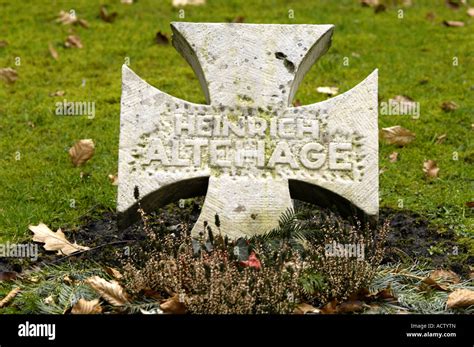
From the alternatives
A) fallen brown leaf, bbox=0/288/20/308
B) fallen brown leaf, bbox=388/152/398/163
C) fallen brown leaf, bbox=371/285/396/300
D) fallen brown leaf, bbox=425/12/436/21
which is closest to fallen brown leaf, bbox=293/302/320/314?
fallen brown leaf, bbox=371/285/396/300

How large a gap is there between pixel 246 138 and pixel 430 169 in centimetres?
176

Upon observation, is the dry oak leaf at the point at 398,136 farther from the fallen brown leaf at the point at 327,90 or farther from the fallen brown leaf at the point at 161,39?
the fallen brown leaf at the point at 161,39

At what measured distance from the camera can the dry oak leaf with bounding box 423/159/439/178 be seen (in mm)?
6281

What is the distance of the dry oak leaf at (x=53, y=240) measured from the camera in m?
5.30

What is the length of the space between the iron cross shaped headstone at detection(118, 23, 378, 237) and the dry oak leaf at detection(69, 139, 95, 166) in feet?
4.62

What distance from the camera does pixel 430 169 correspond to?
248 inches

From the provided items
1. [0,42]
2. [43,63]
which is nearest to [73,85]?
[43,63]

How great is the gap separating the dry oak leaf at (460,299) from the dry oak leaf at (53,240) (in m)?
2.06

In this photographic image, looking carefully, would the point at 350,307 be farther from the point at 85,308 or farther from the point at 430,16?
the point at 430,16

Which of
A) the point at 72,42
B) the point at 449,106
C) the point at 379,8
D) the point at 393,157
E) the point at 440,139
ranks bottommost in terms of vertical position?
the point at 393,157

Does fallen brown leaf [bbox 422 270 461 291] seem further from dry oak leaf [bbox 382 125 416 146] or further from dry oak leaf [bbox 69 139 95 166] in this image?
dry oak leaf [bbox 69 139 95 166]

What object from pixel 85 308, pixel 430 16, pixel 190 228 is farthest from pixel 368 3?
pixel 85 308

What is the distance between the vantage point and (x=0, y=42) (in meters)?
8.44
